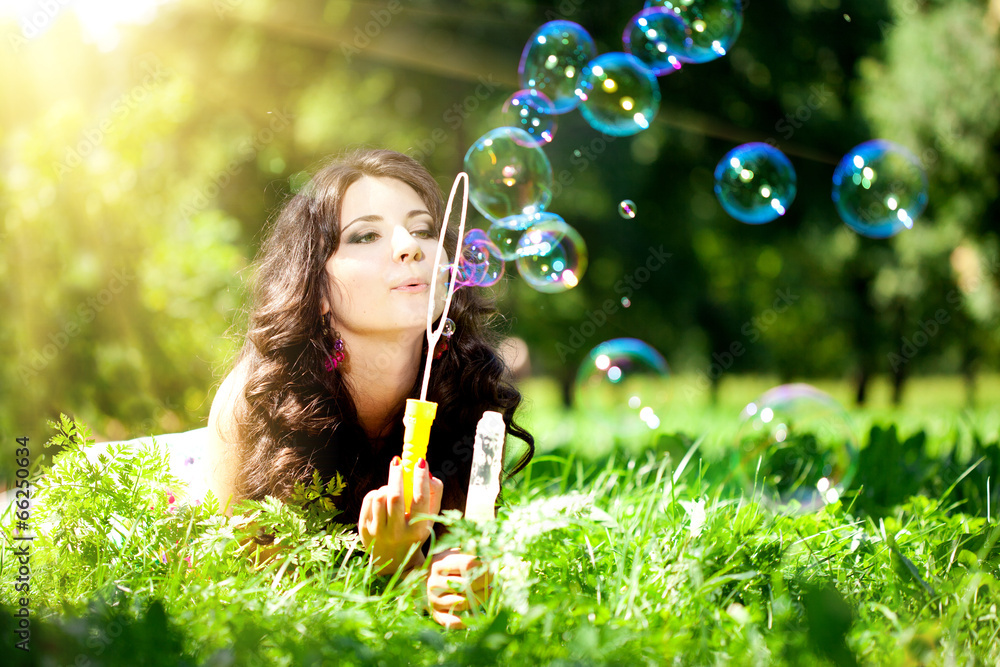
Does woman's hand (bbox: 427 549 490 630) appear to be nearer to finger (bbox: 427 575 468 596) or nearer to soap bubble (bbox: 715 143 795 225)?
finger (bbox: 427 575 468 596)

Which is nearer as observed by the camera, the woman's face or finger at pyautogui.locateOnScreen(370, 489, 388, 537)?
finger at pyautogui.locateOnScreen(370, 489, 388, 537)

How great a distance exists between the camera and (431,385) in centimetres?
256

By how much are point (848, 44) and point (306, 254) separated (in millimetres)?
10010

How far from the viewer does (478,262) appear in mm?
2676

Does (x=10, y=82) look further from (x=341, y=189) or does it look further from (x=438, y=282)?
(x=438, y=282)

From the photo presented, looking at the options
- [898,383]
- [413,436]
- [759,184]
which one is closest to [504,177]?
[759,184]

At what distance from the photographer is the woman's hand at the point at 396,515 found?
6.33 ft

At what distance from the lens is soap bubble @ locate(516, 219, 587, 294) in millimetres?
3312

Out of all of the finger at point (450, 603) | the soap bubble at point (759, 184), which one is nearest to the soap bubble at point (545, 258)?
the soap bubble at point (759, 184)

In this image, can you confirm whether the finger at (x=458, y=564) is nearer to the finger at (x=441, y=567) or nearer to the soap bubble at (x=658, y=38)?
the finger at (x=441, y=567)

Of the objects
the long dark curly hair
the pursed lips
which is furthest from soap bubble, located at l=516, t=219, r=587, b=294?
the pursed lips

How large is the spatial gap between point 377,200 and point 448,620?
1.18 meters

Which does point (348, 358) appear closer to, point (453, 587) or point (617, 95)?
point (453, 587)

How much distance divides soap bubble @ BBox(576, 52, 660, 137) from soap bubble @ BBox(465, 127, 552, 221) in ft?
1.93
